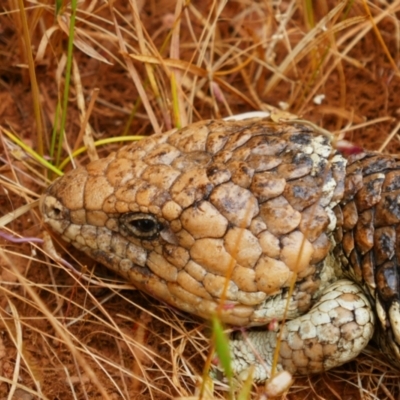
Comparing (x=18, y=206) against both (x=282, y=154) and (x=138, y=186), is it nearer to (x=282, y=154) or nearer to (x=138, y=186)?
(x=138, y=186)

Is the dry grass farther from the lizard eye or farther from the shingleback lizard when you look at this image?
the lizard eye

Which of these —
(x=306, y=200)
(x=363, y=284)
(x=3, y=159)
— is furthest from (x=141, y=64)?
(x=363, y=284)

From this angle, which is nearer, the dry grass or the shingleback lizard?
the shingleback lizard

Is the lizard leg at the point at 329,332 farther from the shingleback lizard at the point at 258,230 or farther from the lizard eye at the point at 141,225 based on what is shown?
the lizard eye at the point at 141,225

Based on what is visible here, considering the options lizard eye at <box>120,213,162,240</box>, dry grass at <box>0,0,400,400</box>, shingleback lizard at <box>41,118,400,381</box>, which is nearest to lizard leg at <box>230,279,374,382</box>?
shingleback lizard at <box>41,118,400,381</box>

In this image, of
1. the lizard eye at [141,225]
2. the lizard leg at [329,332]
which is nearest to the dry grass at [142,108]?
the lizard leg at [329,332]

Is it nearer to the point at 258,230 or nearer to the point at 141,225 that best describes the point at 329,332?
the point at 258,230
